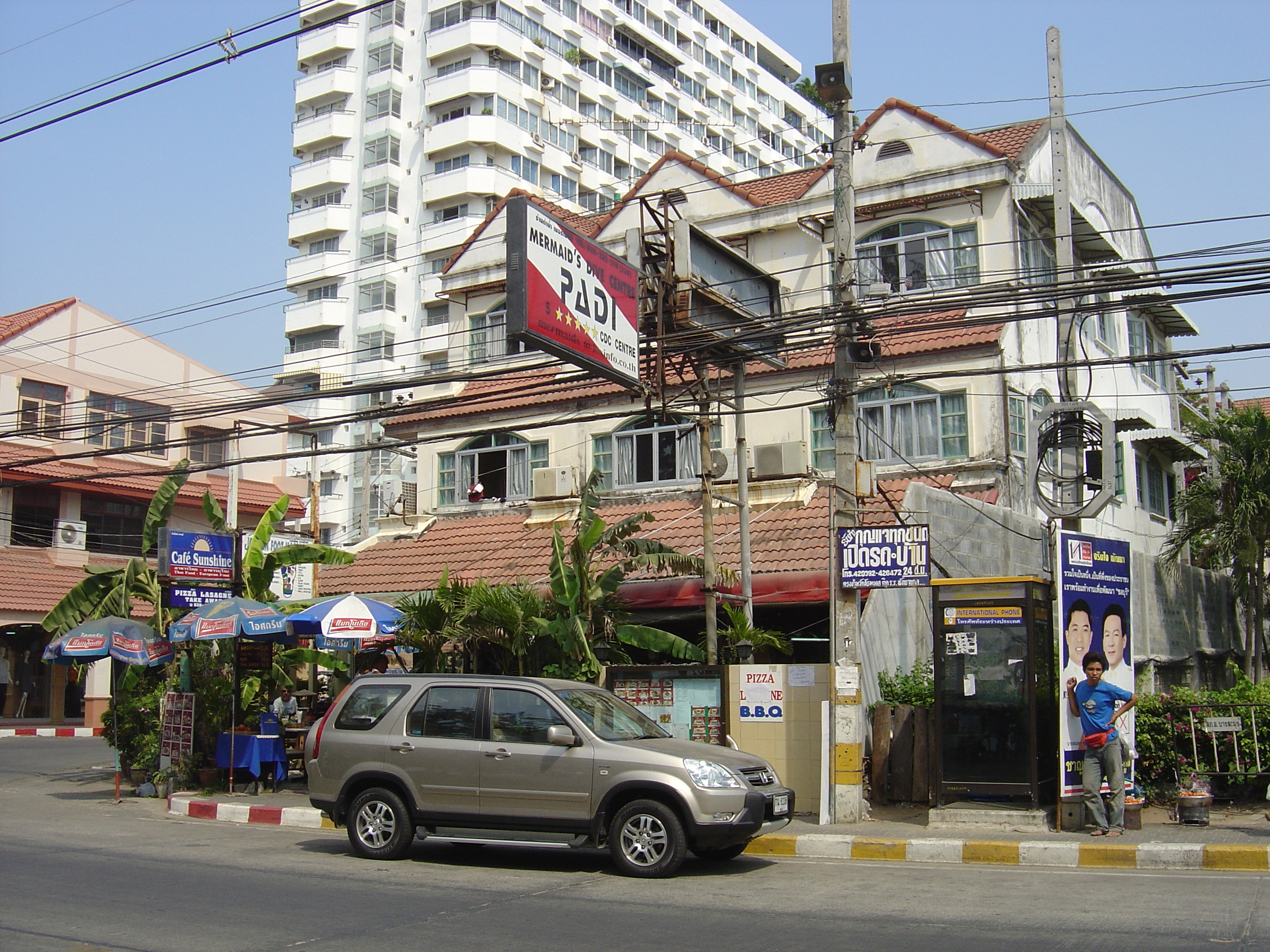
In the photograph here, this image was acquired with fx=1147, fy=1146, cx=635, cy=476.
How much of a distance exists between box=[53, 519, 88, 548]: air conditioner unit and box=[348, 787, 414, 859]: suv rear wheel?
27.3m

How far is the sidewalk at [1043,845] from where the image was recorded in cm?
1033

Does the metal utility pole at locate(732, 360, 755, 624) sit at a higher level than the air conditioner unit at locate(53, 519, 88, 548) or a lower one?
lower

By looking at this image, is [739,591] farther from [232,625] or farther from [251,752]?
[251,752]

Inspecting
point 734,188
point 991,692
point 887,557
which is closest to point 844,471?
point 887,557

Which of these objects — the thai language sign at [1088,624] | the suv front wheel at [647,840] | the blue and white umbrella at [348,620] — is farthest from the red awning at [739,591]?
the suv front wheel at [647,840]

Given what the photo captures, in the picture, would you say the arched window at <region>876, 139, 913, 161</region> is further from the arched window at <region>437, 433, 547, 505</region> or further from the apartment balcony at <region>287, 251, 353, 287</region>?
the apartment balcony at <region>287, 251, 353, 287</region>

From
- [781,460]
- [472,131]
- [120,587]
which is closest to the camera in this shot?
[120,587]

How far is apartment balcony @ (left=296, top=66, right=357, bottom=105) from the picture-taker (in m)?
57.3

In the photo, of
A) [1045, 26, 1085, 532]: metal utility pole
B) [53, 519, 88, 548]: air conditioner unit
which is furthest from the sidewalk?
[53, 519, 88, 548]: air conditioner unit

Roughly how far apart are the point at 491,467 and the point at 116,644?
9.79 metres

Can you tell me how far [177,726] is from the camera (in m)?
16.6

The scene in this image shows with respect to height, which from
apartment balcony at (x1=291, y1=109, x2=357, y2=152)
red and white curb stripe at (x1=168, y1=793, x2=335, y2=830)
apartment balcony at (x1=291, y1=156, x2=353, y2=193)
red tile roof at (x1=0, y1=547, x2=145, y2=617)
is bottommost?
red and white curb stripe at (x1=168, y1=793, x2=335, y2=830)

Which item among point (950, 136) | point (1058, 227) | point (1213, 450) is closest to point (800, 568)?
point (1058, 227)

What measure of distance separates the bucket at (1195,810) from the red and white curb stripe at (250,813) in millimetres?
9374
